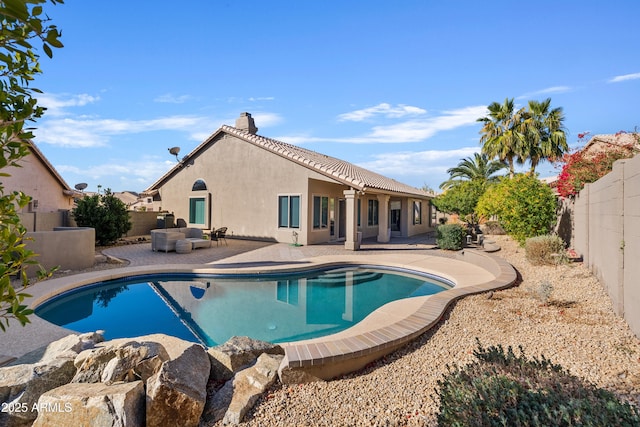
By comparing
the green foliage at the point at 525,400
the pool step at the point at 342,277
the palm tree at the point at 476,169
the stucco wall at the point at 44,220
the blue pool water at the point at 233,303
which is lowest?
the blue pool water at the point at 233,303

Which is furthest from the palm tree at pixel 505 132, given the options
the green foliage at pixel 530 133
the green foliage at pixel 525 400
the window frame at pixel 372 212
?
the green foliage at pixel 525 400

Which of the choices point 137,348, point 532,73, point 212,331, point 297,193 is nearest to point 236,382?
point 137,348

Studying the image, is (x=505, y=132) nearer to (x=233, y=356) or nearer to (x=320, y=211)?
(x=320, y=211)

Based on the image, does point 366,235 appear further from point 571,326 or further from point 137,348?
point 137,348

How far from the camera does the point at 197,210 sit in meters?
22.6

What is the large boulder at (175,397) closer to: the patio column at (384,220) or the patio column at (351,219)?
the patio column at (351,219)

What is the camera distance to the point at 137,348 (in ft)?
14.1

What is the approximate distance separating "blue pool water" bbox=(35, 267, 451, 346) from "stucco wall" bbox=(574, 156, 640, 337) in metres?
4.24

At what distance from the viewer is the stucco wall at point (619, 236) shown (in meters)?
5.45

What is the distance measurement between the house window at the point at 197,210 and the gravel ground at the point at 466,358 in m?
18.5

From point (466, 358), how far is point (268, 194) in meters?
15.6

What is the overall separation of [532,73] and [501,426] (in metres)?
15.3

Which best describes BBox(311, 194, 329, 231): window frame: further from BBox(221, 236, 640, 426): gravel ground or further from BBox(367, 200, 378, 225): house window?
BBox(221, 236, 640, 426): gravel ground

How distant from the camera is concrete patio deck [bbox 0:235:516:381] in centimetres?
472
